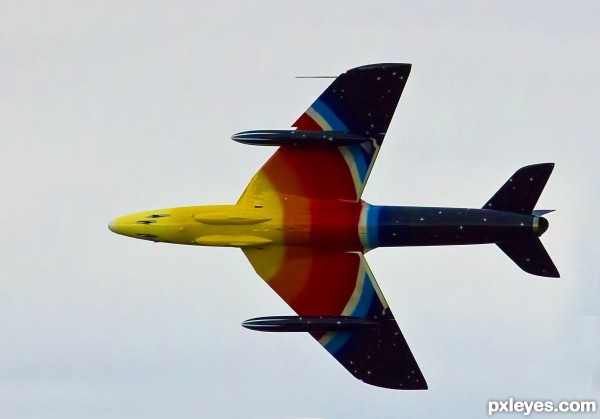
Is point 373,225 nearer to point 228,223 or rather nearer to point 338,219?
point 338,219

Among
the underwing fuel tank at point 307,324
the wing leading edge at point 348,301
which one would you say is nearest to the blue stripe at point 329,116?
the wing leading edge at point 348,301

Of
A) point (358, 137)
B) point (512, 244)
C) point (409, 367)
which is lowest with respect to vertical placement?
point (409, 367)

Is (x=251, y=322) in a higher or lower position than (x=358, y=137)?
lower

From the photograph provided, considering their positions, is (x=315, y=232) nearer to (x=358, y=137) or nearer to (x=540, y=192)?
(x=358, y=137)

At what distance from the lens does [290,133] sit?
29.3 metres

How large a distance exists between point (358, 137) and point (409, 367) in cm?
435

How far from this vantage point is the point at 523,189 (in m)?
28.4

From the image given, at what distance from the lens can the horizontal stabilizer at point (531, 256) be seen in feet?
94.3

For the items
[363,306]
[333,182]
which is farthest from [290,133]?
[363,306]

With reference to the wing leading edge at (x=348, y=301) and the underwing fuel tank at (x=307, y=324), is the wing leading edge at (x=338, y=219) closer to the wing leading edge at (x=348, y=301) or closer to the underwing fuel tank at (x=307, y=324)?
the wing leading edge at (x=348, y=301)

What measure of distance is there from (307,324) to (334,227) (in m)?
1.87

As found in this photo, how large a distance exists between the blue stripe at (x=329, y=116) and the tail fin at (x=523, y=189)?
314 centimetres

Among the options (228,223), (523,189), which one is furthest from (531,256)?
(228,223)

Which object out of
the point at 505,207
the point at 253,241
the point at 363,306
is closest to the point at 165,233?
the point at 253,241
